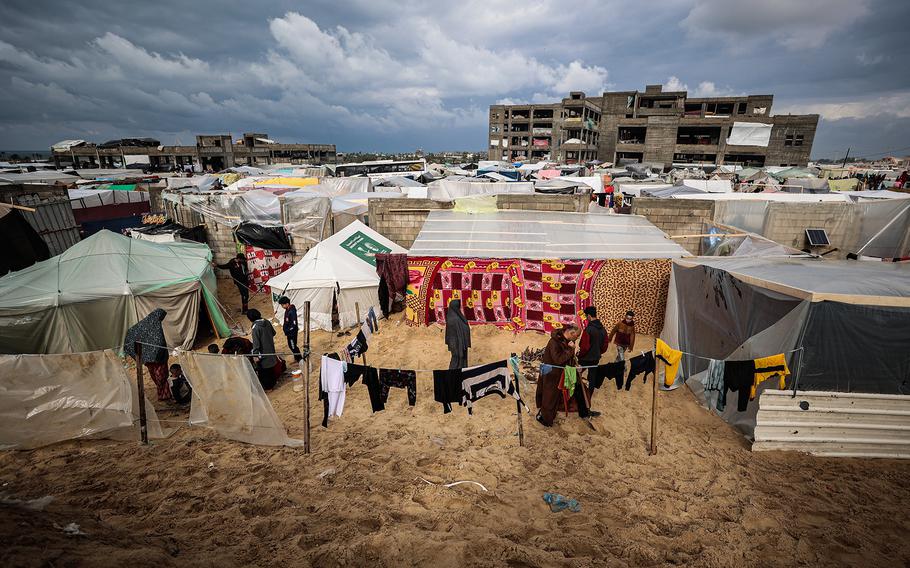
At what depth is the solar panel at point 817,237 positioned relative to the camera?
1161 centimetres

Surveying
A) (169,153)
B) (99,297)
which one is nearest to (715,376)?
(99,297)

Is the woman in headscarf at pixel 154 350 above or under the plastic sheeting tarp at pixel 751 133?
under

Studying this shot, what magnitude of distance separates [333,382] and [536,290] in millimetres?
5683

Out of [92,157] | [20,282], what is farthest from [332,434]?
[92,157]

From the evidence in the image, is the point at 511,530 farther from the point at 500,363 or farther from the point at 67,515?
the point at 67,515

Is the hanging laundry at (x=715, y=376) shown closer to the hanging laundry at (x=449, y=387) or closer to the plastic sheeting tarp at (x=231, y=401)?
the hanging laundry at (x=449, y=387)

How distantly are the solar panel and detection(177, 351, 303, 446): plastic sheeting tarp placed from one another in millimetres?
14848

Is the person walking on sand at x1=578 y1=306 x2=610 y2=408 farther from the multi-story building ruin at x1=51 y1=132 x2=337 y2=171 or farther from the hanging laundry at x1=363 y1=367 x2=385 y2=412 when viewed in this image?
the multi-story building ruin at x1=51 y1=132 x2=337 y2=171

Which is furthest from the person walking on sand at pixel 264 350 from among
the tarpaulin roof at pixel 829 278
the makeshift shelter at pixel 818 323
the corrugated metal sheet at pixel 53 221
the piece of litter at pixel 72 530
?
the corrugated metal sheet at pixel 53 221

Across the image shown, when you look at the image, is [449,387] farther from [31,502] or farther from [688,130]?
[688,130]

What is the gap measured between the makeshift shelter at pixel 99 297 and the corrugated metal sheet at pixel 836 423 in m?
12.6

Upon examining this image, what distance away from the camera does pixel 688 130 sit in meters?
44.2

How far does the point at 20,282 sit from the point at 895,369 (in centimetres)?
1649

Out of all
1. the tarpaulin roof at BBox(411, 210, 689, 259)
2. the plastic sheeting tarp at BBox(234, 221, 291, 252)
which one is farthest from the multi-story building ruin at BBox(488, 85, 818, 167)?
the plastic sheeting tarp at BBox(234, 221, 291, 252)
